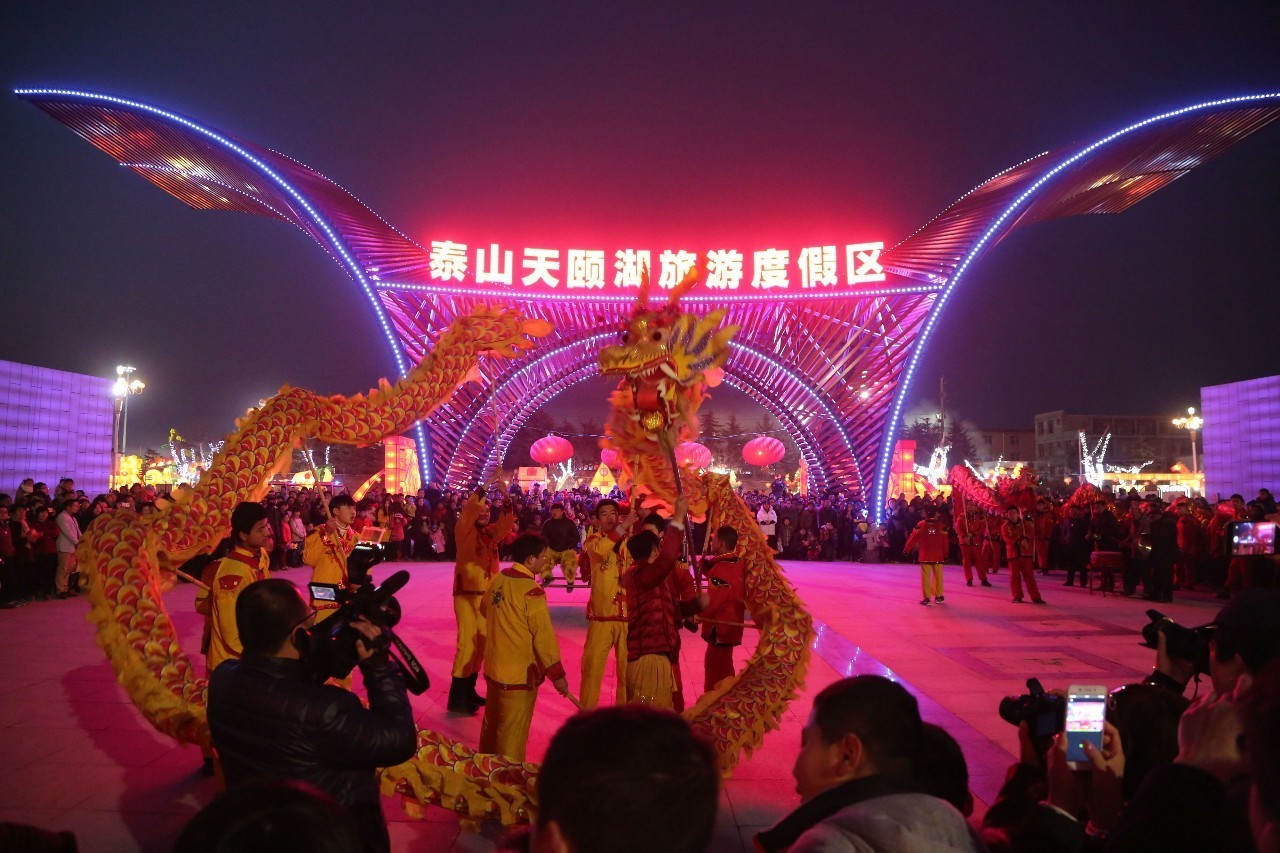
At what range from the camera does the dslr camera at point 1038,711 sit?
6.12ft

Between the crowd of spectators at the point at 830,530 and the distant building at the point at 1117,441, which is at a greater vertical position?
the distant building at the point at 1117,441

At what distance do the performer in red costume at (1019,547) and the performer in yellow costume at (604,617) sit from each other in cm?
789

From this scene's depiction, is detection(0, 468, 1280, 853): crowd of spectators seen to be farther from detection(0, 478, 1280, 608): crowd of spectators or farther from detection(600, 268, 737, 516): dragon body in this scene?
detection(0, 478, 1280, 608): crowd of spectators

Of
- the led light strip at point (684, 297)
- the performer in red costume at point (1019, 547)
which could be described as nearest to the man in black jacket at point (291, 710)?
the performer in red costume at point (1019, 547)

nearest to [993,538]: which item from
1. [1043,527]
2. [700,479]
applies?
[1043,527]

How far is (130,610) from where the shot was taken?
357 centimetres

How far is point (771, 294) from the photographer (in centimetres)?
2097

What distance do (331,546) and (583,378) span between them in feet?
68.3

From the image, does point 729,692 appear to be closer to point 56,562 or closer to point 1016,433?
point 56,562

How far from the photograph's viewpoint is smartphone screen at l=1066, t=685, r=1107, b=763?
1748mm

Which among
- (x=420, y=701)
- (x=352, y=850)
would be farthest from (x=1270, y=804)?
(x=420, y=701)

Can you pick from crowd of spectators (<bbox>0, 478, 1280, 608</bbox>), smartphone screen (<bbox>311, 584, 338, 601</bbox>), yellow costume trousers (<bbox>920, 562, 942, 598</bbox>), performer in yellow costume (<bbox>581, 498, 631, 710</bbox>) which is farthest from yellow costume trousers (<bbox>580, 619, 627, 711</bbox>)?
yellow costume trousers (<bbox>920, 562, 942, 598</bbox>)

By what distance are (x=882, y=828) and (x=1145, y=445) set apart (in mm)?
71528

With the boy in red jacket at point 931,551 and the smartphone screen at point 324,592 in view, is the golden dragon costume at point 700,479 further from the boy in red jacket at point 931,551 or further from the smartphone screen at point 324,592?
the boy in red jacket at point 931,551
